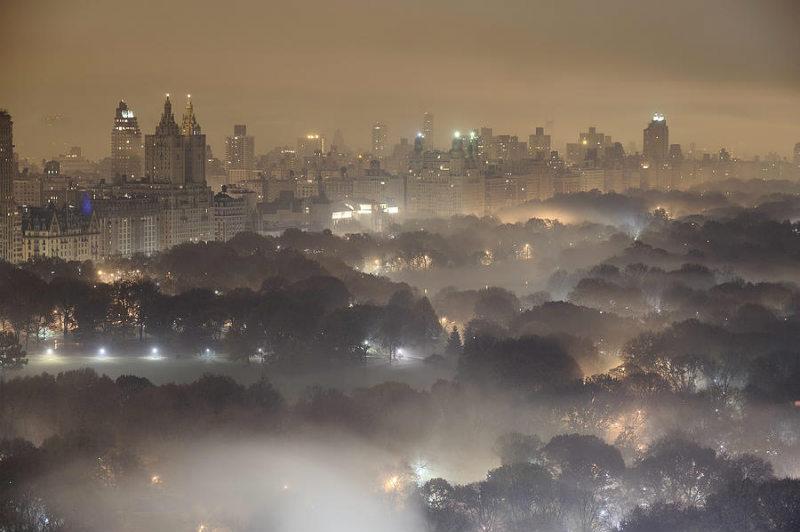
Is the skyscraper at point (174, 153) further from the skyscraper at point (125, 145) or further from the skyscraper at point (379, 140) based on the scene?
the skyscraper at point (379, 140)

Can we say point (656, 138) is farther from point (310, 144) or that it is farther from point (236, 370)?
point (236, 370)

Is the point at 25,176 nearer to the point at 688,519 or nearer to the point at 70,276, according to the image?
the point at 70,276

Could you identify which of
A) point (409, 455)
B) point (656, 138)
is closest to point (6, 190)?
point (409, 455)

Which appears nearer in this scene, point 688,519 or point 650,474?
point 688,519

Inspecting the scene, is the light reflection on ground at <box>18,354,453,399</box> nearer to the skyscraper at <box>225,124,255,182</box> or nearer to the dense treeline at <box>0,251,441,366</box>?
the dense treeline at <box>0,251,441,366</box>

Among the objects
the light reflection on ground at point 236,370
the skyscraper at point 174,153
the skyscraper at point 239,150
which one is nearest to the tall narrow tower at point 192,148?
the skyscraper at point 174,153

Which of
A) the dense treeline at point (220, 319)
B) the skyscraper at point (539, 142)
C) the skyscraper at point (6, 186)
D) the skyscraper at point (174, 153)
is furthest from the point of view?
the skyscraper at point (539, 142)

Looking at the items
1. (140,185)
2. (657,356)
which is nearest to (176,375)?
(657,356)
